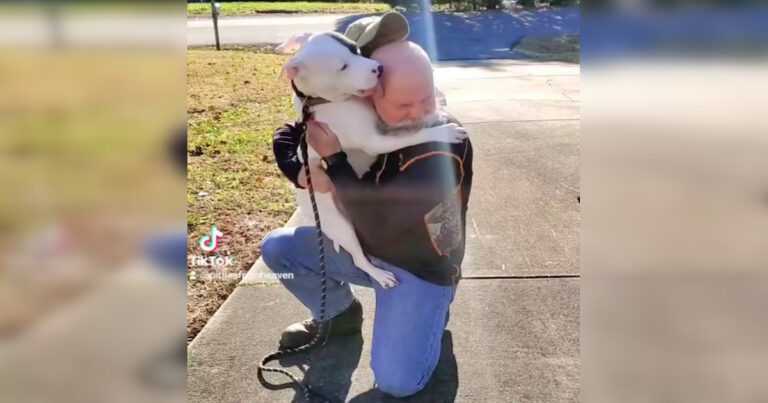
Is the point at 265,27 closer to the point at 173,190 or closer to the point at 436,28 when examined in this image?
the point at 436,28

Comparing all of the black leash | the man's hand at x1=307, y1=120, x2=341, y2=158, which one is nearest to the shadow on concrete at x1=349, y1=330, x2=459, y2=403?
the black leash

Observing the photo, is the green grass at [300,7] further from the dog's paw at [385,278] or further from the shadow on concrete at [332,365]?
the shadow on concrete at [332,365]

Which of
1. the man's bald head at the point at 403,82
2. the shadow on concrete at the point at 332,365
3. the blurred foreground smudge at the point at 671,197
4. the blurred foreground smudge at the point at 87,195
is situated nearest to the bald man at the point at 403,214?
the man's bald head at the point at 403,82

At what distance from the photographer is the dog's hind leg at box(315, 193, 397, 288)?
1709 mm

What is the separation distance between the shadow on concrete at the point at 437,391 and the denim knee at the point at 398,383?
0.09ft

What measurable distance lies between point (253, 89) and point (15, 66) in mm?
2223

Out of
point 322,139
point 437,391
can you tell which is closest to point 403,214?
point 322,139

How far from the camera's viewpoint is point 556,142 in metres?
3.08

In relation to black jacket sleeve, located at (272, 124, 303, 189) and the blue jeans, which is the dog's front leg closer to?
black jacket sleeve, located at (272, 124, 303, 189)

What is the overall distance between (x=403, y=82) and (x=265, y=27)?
0.44m

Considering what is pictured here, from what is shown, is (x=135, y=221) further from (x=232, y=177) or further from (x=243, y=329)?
(x=232, y=177)

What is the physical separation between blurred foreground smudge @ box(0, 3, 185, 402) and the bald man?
73 centimetres

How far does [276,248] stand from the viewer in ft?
6.55

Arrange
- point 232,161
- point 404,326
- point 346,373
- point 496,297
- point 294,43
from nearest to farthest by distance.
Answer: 1. point 294,43
2. point 404,326
3. point 346,373
4. point 496,297
5. point 232,161
